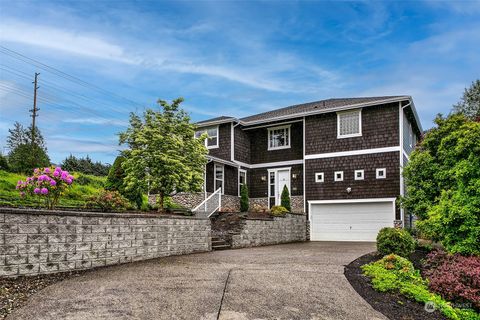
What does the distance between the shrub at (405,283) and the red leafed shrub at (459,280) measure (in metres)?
0.21

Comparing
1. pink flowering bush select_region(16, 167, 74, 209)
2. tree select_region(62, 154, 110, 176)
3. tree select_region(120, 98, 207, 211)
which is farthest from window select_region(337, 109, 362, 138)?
tree select_region(62, 154, 110, 176)

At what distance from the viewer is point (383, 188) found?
671 inches

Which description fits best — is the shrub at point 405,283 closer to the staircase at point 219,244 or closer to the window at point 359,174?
the staircase at point 219,244

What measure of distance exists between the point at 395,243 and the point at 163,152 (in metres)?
8.10

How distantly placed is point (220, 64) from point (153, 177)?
5.81m

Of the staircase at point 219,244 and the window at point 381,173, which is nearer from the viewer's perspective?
the staircase at point 219,244

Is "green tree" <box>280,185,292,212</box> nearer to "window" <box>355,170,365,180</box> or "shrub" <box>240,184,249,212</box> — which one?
"shrub" <box>240,184,249,212</box>

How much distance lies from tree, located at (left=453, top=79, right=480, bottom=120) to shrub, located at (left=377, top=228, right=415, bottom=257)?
2294 centimetres

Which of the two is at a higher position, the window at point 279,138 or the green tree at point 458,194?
the window at point 279,138

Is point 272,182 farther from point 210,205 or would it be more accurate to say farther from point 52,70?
point 52,70

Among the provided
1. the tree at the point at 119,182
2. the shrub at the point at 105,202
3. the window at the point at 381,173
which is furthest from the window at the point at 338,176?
the shrub at the point at 105,202

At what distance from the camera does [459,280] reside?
7.28 meters

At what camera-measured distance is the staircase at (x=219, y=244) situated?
40.2 ft

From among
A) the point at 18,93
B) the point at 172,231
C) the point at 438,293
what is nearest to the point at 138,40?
the point at 172,231
